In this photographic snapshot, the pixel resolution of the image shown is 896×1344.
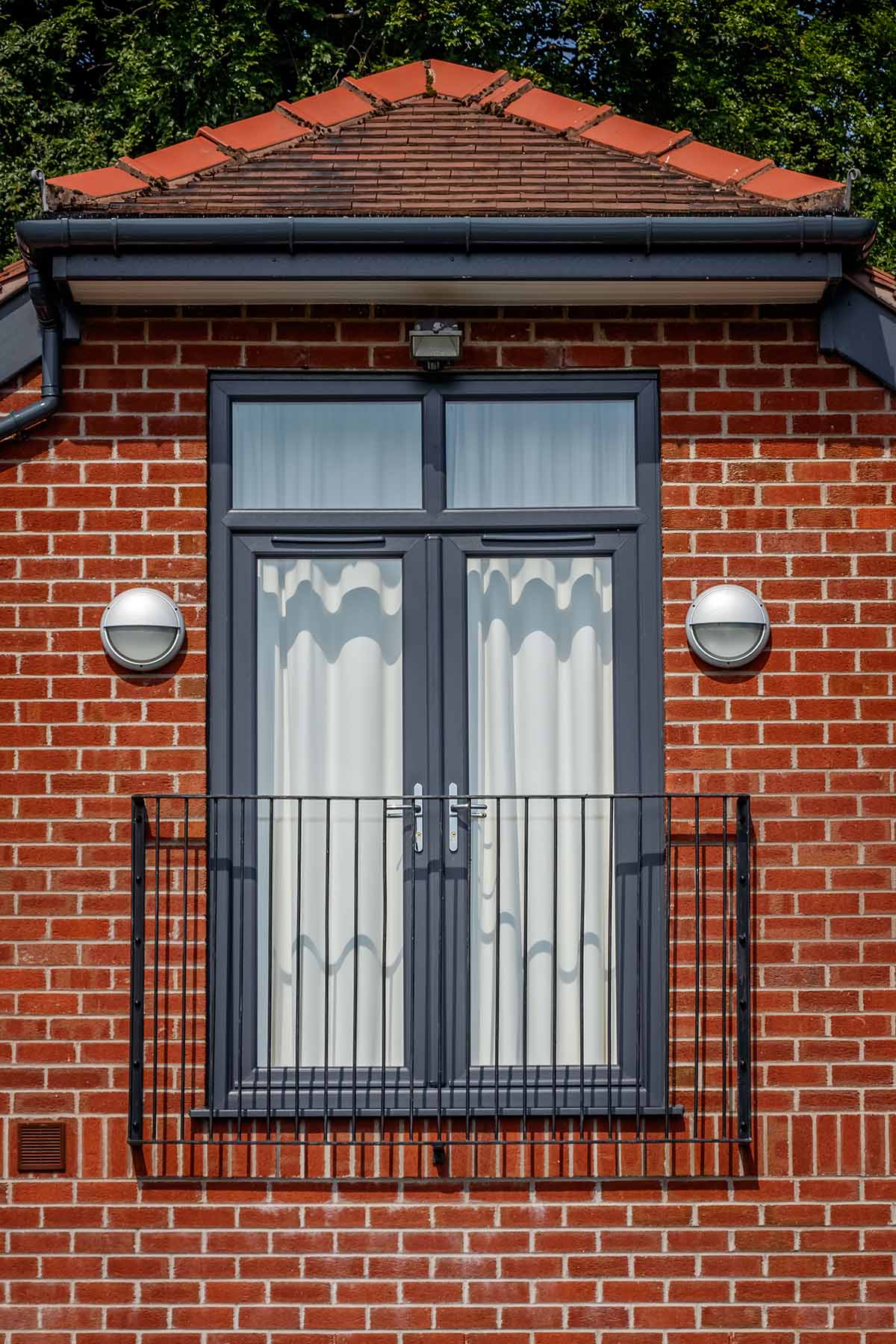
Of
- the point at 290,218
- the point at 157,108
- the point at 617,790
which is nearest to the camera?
the point at 290,218

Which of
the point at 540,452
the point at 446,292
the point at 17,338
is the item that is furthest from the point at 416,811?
the point at 17,338

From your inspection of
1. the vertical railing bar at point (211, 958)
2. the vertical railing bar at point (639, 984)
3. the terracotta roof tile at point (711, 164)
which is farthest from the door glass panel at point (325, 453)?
the vertical railing bar at point (639, 984)

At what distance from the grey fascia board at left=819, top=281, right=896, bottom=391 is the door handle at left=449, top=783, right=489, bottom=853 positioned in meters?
2.06

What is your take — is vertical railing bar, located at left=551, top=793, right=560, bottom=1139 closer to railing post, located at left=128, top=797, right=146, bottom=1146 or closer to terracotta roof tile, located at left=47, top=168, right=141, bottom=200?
railing post, located at left=128, top=797, right=146, bottom=1146

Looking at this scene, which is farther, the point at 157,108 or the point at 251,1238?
the point at 157,108

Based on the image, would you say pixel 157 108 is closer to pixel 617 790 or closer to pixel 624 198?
pixel 624 198

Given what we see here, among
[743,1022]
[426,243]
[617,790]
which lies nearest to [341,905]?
[617,790]

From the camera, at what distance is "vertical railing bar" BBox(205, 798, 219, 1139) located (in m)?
5.03

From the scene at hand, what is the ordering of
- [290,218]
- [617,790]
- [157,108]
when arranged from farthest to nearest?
[157,108] < [617,790] < [290,218]

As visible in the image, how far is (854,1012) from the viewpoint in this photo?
5074 millimetres

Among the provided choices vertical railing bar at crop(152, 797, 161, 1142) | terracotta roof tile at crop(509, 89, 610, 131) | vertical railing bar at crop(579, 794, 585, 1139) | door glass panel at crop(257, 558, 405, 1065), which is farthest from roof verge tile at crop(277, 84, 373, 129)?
vertical railing bar at crop(579, 794, 585, 1139)

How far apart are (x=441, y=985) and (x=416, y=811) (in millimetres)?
612

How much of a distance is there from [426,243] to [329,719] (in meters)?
1.69

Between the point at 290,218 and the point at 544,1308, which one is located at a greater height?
the point at 290,218
